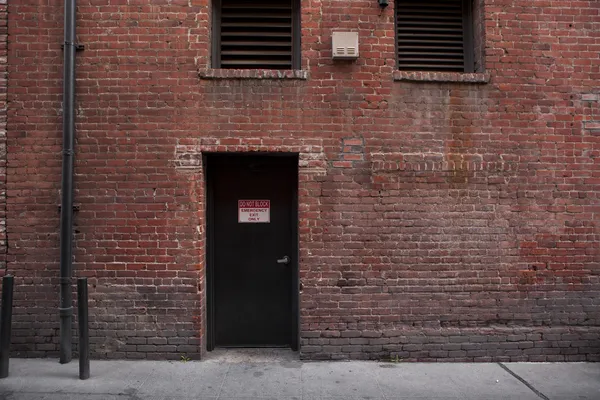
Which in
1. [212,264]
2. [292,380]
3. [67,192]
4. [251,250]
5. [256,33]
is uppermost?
[256,33]

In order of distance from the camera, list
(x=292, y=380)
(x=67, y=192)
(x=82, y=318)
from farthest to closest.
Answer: (x=67, y=192), (x=292, y=380), (x=82, y=318)

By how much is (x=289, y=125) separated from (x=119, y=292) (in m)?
2.84

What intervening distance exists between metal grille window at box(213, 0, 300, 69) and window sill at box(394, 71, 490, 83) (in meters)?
1.34

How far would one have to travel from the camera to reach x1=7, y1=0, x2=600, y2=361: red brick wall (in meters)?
4.98

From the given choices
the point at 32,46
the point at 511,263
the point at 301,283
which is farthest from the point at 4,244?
the point at 511,263

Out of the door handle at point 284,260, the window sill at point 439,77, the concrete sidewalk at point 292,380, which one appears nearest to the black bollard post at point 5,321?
the concrete sidewalk at point 292,380

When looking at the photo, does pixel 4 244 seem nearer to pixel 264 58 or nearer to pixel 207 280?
pixel 207 280

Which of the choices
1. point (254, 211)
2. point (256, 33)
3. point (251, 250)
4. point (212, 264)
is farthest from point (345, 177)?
point (256, 33)

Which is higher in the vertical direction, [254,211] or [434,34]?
[434,34]

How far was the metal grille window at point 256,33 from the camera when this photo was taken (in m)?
5.34

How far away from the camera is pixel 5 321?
4375 mm

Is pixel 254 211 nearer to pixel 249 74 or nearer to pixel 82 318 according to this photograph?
pixel 249 74

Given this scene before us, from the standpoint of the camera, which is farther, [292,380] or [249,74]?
[249,74]

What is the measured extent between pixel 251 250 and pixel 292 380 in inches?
67.0
